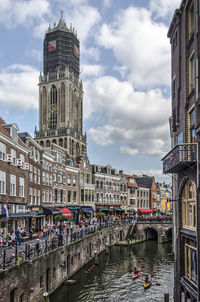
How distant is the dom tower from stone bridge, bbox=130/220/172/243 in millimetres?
36974

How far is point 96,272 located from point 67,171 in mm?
27549

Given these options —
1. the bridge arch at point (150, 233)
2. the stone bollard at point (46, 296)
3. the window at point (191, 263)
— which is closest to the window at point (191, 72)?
the window at point (191, 263)

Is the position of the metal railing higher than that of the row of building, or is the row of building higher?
the row of building

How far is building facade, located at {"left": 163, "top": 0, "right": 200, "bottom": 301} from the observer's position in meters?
13.5

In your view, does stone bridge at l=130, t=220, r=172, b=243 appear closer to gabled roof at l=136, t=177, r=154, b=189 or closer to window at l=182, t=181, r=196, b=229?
gabled roof at l=136, t=177, r=154, b=189

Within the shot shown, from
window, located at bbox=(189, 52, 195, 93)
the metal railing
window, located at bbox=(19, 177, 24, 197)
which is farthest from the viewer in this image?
window, located at bbox=(19, 177, 24, 197)

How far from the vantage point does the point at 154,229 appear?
65438 mm

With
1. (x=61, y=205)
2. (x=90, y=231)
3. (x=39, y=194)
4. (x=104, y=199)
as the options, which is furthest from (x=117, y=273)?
(x=104, y=199)

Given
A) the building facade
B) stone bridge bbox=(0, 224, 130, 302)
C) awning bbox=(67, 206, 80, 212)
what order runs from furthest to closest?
1. awning bbox=(67, 206, 80, 212)
2. stone bridge bbox=(0, 224, 130, 302)
3. the building facade

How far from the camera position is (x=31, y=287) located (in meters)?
20.8

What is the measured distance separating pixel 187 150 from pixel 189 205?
3405 millimetres

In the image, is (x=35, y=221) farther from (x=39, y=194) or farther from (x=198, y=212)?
(x=198, y=212)

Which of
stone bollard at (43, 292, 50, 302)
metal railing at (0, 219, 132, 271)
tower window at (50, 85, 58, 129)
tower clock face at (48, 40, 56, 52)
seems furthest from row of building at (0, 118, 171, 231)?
tower clock face at (48, 40, 56, 52)

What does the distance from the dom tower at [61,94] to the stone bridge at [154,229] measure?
36974 mm
